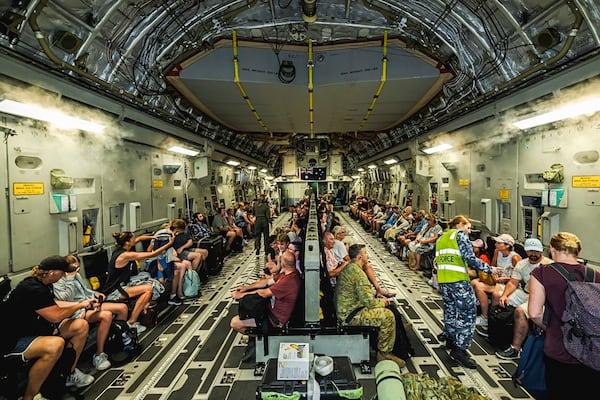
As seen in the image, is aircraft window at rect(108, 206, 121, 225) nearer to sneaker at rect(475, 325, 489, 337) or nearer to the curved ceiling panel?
the curved ceiling panel

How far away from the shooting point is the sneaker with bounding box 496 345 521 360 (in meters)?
3.76

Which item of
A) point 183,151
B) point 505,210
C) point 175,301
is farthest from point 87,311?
point 505,210

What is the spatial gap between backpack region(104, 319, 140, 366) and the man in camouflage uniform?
255 cm

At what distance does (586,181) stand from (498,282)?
173 cm

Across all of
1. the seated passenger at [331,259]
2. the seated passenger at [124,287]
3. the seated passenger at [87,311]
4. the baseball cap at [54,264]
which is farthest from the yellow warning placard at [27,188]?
the seated passenger at [331,259]

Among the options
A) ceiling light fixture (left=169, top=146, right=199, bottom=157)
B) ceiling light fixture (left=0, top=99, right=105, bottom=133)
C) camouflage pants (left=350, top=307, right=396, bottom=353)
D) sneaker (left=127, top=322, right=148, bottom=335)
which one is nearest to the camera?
ceiling light fixture (left=0, top=99, right=105, bottom=133)

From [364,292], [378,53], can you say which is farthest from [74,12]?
[364,292]

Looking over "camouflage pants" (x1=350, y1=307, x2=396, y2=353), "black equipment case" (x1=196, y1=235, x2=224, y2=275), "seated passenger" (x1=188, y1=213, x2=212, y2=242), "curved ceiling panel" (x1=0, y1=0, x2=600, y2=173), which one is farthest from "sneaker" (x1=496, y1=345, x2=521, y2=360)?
"seated passenger" (x1=188, y1=213, x2=212, y2=242)

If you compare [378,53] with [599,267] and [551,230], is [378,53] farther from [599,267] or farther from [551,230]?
[599,267]

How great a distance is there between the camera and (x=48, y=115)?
3.98 m

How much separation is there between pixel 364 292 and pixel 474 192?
470 cm

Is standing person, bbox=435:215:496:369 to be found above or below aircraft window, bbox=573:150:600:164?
below

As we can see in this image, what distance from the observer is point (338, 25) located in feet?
16.7

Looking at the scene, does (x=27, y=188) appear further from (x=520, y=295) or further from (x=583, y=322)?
(x=520, y=295)
